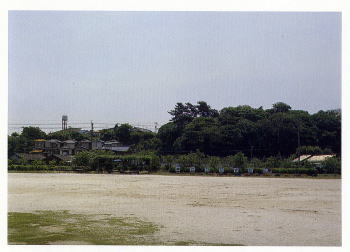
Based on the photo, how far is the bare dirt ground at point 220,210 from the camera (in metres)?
12.0

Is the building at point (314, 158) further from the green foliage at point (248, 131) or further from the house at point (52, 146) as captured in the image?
the house at point (52, 146)

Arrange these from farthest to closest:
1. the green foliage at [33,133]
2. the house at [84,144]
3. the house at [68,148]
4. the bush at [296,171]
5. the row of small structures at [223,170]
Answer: the house at [84,144]
the house at [68,148]
the green foliage at [33,133]
the row of small structures at [223,170]
the bush at [296,171]

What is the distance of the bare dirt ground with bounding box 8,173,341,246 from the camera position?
1196cm

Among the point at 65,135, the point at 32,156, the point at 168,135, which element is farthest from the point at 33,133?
the point at 168,135

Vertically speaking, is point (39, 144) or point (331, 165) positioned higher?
point (39, 144)

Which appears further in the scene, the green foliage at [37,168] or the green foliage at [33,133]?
the green foliage at [33,133]

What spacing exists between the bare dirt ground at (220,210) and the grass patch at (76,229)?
25.0 inches

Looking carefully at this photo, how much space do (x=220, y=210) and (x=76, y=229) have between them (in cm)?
571

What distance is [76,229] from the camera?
41.1ft

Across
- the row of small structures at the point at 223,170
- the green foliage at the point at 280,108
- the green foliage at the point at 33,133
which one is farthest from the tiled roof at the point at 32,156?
the green foliage at the point at 280,108

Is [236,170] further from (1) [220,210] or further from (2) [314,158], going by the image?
(1) [220,210]
